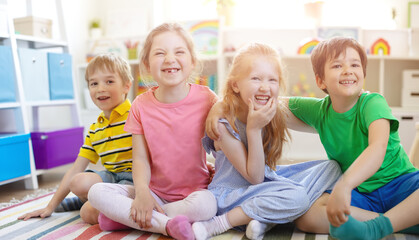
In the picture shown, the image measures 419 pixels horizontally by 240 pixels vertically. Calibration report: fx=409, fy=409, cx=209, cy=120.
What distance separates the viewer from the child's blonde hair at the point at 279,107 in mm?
1051

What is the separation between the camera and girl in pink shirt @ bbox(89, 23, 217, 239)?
3.44 feet

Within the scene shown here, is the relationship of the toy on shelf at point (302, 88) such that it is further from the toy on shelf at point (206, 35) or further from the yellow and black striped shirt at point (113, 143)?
the yellow and black striped shirt at point (113, 143)

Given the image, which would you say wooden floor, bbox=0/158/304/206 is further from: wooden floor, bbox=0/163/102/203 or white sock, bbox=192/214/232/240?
white sock, bbox=192/214/232/240

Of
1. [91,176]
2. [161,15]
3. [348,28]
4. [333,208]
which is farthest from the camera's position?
[161,15]

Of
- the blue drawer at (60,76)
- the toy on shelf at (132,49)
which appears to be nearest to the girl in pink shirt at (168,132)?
the blue drawer at (60,76)

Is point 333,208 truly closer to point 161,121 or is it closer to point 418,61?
point 161,121

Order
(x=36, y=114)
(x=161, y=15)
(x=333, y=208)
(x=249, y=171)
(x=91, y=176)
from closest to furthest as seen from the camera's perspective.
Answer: (x=333, y=208) → (x=249, y=171) → (x=91, y=176) → (x=36, y=114) → (x=161, y=15)

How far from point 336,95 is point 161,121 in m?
0.47

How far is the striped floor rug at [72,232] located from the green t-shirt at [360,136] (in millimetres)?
162

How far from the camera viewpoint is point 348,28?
2711 millimetres

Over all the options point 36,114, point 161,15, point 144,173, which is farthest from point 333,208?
point 161,15

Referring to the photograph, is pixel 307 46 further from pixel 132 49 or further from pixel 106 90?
pixel 106 90

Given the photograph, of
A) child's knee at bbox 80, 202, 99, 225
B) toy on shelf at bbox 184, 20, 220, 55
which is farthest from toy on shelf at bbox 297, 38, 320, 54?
child's knee at bbox 80, 202, 99, 225

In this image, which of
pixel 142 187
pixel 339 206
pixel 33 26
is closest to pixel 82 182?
pixel 142 187
